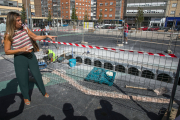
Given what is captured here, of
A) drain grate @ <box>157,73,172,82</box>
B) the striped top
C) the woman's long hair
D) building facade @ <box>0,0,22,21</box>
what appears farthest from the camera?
building facade @ <box>0,0,22,21</box>

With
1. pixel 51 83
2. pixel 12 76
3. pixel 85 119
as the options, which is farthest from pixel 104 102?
pixel 12 76

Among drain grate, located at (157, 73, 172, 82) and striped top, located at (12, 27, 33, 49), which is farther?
drain grate, located at (157, 73, 172, 82)

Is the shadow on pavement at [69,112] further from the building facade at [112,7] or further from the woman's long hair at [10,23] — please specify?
the building facade at [112,7]

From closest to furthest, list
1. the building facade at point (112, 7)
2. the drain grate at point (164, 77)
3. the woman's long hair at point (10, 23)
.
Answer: the woman's long hair at point (10, 23), the building facade at point (112, 7), the drain grate at point (164, 77)

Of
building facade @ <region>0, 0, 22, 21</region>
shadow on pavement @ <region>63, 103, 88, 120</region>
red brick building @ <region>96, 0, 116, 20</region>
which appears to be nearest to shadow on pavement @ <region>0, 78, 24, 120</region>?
shadow on pavement @ <region>63, 103, 88, 120</region>

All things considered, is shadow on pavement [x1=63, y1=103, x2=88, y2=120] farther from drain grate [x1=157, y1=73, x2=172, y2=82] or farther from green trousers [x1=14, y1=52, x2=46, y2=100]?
drain grate [x1=157, y1=73, x2=172, y2=82]

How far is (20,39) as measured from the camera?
2545 millimetres

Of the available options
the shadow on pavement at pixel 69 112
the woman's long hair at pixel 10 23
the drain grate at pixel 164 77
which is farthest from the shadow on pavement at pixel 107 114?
the drain grate at pixel 164 77

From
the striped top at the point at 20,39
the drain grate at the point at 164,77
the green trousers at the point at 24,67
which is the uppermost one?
the striped top at the point at 20,39

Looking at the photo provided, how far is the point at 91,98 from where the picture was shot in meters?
3.24

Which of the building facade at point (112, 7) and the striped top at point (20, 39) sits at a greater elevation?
the building facade at point (112, 7)

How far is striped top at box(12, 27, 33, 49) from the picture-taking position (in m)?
2.50

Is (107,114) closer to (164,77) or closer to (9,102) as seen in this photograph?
(9,102)

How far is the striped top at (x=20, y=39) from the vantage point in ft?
8.21
